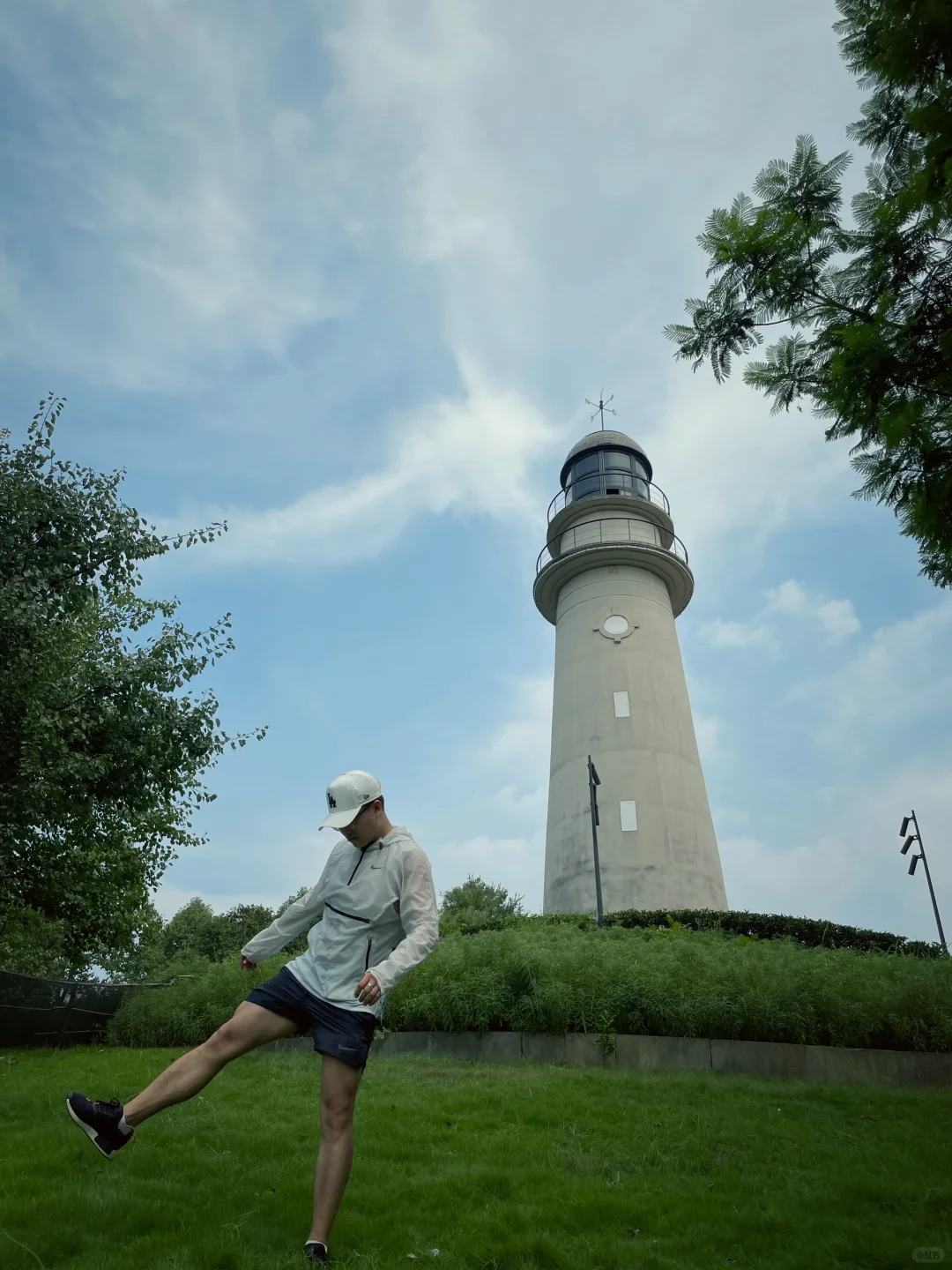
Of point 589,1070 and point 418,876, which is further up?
point 418,876

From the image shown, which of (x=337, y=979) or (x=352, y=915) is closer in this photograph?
(x=337, y=979)

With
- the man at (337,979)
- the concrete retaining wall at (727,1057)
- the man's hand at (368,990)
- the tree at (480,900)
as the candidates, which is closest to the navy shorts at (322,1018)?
the man at (337,979)

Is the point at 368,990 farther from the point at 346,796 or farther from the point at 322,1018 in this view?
the point at 346,796

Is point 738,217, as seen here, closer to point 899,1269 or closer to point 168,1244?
Answer: point 899,1269

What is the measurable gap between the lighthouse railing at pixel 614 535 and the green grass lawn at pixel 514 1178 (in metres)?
19.2

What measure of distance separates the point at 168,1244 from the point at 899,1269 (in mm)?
3185

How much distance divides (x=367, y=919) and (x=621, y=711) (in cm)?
2053

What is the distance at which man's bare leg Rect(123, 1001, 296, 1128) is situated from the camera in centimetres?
384

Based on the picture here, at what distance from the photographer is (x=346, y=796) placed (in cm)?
422

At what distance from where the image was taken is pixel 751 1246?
13.3 feet

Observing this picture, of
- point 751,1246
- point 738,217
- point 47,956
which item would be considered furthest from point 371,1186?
point 47,956

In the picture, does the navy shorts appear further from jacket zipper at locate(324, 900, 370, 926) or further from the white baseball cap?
the white baseball cap

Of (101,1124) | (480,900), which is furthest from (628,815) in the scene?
(101,1124)

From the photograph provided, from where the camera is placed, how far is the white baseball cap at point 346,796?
4176 millimetres
